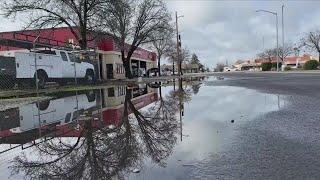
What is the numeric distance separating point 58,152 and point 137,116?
5260 mm

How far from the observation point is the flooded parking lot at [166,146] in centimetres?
587

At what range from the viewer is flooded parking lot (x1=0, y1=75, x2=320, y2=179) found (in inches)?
231

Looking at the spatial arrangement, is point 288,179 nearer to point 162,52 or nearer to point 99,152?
point 99,152

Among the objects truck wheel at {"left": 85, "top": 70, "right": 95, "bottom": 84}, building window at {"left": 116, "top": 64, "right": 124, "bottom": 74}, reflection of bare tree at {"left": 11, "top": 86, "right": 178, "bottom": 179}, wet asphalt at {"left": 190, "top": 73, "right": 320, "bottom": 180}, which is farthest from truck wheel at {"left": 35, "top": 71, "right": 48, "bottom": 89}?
building window at {"left": 116, "top": 64, "right": 124, "bottom": 74}

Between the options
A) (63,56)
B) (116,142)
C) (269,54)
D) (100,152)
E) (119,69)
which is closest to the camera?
(100,152)

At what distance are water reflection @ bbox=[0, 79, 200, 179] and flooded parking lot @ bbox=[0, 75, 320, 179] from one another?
0.01 metres

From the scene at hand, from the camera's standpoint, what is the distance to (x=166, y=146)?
7711mm

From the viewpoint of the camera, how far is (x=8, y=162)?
7.10m

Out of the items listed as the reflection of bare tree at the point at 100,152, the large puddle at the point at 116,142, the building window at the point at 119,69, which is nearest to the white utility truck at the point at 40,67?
the large puddle at the point at 116,142

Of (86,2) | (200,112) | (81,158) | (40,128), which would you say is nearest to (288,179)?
(81,158)

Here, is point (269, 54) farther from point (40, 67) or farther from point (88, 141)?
point (88, 141)

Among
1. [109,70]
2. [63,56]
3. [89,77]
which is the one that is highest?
[63,56]

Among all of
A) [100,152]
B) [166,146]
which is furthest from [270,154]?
[100,152]

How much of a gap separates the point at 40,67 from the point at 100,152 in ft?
69.7
